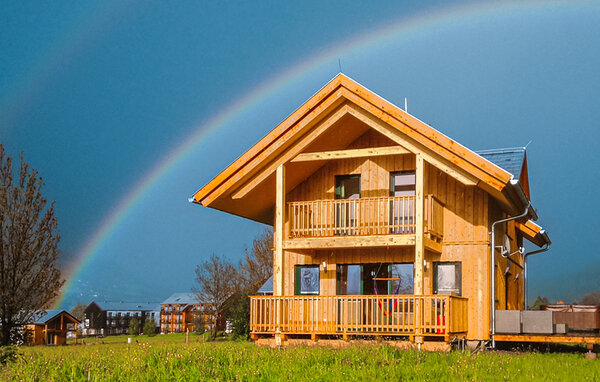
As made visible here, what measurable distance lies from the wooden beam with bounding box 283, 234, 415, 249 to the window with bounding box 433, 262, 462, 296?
2.06 meters

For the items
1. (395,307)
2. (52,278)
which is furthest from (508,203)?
(52,278)

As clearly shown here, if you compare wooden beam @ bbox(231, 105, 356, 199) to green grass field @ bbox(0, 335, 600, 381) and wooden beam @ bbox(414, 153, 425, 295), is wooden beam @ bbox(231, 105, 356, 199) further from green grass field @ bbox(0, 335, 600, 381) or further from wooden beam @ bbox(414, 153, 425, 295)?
green grass field @ bbox(0, 335, 600, 381)

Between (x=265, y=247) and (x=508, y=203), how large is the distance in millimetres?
40149

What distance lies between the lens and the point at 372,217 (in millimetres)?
20828

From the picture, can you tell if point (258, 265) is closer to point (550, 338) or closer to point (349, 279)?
point (349, 279)

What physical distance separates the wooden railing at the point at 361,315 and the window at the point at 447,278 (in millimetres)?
701

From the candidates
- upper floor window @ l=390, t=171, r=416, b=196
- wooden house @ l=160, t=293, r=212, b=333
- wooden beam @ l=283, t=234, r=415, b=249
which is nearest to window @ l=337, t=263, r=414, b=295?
wooden beam @ l=283, t=234, r=415, b=249

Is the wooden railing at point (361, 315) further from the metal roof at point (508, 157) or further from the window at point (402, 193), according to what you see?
the metal roof at point (508, 157)

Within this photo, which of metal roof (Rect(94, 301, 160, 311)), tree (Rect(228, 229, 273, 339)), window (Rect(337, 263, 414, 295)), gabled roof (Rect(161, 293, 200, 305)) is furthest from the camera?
metal roof (Rect(94, 301, 160, 311))

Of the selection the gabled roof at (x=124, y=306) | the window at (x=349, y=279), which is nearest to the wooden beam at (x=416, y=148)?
the window at (x=349, y=279)

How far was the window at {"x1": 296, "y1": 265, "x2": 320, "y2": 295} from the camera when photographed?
872 inches

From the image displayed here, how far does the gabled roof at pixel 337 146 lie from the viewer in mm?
18922

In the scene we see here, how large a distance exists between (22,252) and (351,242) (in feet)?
37.8

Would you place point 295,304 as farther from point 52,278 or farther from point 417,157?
point 52,278
